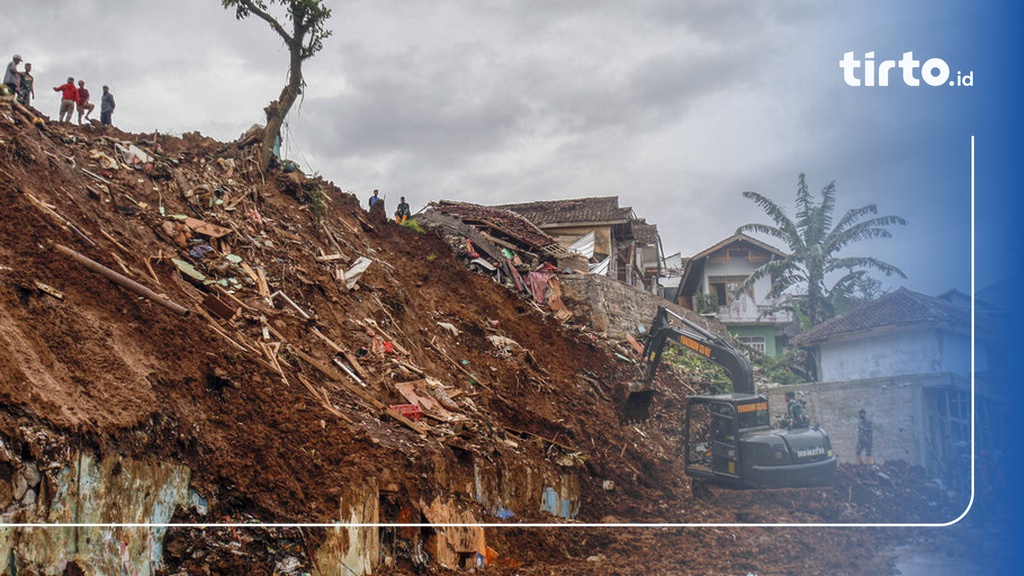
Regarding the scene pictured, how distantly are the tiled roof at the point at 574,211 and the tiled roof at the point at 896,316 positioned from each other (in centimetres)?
875

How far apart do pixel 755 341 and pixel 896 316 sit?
29.6 ft

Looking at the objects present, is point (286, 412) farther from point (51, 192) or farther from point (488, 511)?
point (51, 192)

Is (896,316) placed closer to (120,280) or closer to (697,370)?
(697,370)

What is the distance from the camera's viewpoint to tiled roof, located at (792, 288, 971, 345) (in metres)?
8.69

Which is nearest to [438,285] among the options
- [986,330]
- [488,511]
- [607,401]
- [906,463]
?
[607,401]

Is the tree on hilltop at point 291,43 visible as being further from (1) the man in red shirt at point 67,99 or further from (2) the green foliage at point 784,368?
(2) the green foliage at point 784,368

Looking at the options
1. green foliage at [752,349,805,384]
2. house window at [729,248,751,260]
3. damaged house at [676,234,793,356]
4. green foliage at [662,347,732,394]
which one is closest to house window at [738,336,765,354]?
damaged house at [676,234,793,356]

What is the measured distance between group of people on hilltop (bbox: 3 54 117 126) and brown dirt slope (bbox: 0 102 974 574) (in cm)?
83

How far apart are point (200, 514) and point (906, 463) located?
10.4 meters

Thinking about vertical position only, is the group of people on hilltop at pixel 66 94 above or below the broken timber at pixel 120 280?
above

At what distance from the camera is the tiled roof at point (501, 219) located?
19.3 metres

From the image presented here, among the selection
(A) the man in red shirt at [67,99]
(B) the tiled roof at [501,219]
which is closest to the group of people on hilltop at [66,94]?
(A) the man in red shirt at [67,99]

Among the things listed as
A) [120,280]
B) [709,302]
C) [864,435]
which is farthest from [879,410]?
[120,280]

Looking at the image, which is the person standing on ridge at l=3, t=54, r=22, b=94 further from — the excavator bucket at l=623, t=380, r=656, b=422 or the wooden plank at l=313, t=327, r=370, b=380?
the excavator bucket at l=623, t=380, r=656, b=422
